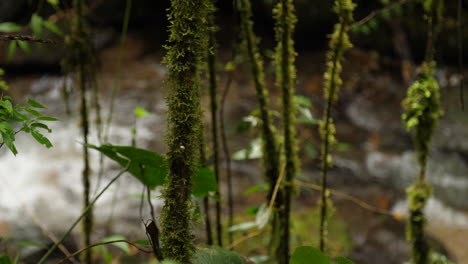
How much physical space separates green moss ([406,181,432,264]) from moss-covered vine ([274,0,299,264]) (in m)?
0.58

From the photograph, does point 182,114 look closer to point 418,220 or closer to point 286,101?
point 286,101

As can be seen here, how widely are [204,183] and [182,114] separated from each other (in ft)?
1.29

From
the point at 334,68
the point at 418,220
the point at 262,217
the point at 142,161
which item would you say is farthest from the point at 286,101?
the point at 418,220

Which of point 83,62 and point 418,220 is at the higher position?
point 83,62

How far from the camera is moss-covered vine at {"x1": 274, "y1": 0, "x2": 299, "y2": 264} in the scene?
1.36m

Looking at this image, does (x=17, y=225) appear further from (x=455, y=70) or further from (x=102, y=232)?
(x=455, y=70)

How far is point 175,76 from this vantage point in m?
0.89

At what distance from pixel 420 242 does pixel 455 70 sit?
5.58 m

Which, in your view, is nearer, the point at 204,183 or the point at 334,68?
the point at 204,183

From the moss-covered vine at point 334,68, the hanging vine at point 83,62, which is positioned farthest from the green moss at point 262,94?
the hanging vine at point 83,62

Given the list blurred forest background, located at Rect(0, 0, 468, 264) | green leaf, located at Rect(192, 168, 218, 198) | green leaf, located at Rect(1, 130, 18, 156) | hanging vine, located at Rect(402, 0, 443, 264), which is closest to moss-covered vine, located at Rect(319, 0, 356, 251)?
blurred forest background, located at Rect(0, 0, 468, 264)

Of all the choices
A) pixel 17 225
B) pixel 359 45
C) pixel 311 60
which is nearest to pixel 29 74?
pixel 17 225

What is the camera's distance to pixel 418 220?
1.74 meters

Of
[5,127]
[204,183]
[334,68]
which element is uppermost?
[334,68]
